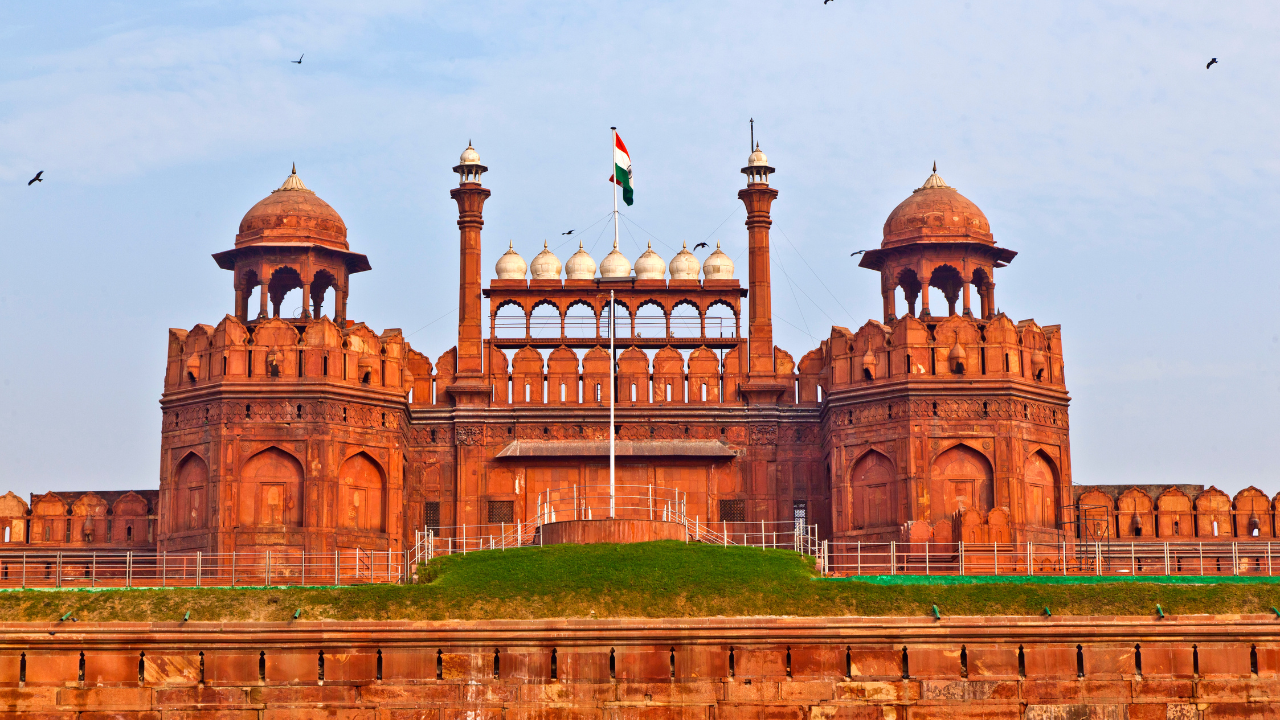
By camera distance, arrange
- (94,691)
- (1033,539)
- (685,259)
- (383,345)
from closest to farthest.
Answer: (94,691) → (1033,539) → (383,345) → (685,259)

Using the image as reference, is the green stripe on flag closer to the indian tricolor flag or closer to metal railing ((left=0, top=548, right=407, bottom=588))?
the indian tricolor flag

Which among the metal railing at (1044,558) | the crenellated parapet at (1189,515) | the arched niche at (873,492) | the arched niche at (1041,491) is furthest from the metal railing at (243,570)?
the crenellated parapet at (1189,515)

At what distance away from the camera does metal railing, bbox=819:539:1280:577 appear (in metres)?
51.5

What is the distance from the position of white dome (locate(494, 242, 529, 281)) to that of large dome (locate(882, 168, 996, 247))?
40.3ft

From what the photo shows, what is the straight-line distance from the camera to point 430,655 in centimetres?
4453

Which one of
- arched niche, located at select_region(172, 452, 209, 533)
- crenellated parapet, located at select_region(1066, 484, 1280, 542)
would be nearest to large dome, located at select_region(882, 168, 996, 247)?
crenellated parapet, located at select_region(1066, 484, 1280, 542)

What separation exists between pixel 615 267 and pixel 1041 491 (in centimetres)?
1644

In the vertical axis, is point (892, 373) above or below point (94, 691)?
above

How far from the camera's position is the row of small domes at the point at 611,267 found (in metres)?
64.1

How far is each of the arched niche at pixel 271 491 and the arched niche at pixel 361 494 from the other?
1.32m

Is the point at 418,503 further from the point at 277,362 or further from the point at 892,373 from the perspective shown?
the point at 892,373

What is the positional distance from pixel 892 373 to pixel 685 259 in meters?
10.5

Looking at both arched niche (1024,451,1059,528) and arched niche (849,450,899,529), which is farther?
arched niche (849,450,899,529)

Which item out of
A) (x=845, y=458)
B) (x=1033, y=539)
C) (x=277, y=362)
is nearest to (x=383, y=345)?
(x=277, y=362)
